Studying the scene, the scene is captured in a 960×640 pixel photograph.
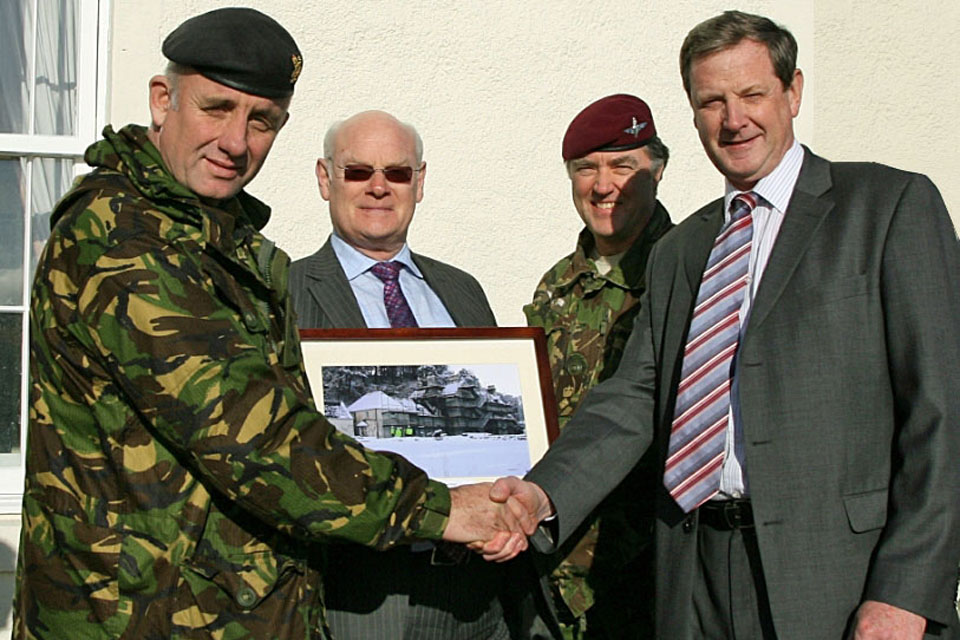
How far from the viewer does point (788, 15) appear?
5.13m

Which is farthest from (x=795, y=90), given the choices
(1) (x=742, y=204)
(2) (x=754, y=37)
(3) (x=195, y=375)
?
(3) (x=195, y=375)

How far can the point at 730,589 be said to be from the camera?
2.50 metres

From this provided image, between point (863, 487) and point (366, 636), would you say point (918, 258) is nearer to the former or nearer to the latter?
point (863, 487)

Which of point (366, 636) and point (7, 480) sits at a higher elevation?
point (7, 480)

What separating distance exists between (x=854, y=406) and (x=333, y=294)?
1.58 meters

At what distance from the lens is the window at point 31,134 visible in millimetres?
4398

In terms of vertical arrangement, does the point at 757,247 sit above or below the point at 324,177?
below

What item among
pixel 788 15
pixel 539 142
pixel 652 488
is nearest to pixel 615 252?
pixel 652 488

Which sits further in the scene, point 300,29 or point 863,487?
point 300,29

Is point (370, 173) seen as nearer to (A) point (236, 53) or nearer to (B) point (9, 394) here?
(A) point (236, 53)

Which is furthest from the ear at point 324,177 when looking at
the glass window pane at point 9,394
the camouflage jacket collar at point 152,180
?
the glass window pane at point 9,394

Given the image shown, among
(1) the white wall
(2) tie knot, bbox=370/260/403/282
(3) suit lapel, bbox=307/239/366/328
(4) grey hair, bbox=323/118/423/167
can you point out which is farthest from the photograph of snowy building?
(1) the white wall

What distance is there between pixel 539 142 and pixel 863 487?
2.90m

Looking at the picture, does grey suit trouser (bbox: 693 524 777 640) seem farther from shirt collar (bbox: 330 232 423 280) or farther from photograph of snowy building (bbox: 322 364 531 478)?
shirt collar (bbox: 330 232 423 280)
